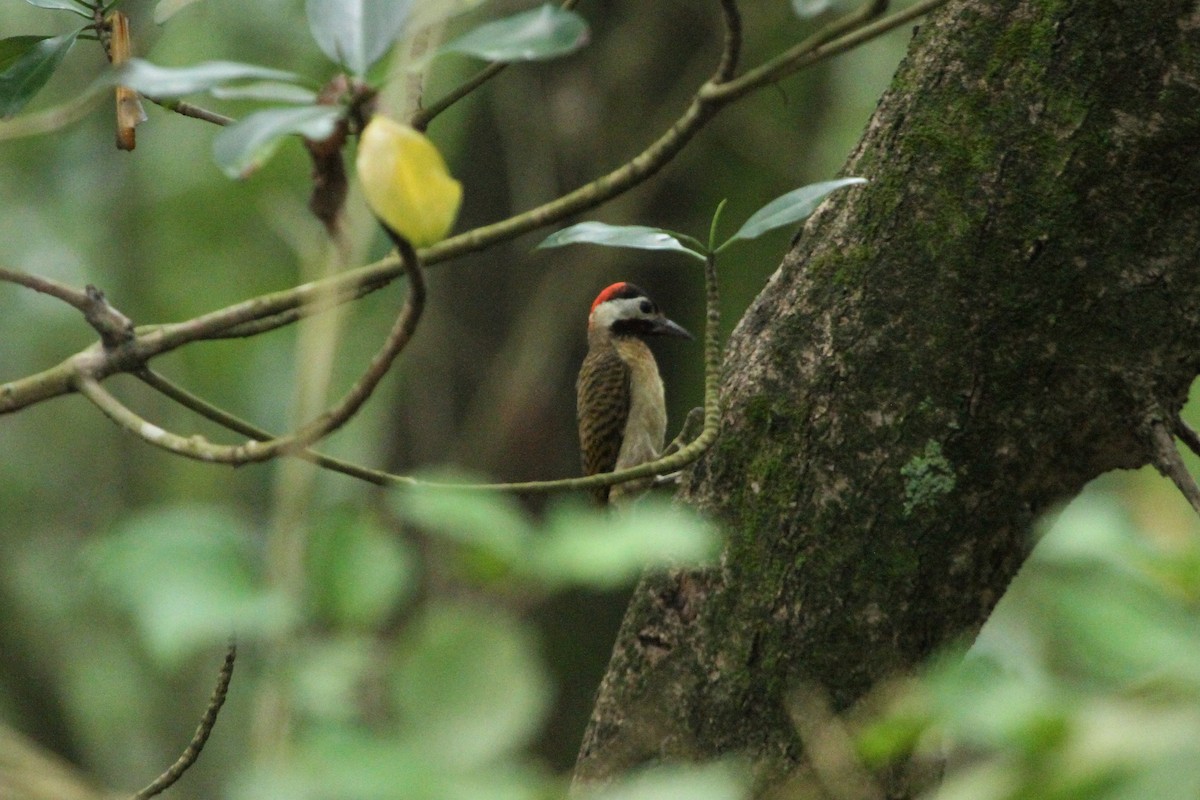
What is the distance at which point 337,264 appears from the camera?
4.75 ft

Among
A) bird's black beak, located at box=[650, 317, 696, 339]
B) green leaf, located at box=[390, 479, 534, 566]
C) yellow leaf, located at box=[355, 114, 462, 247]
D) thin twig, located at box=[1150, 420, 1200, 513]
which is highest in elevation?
bird's black beak, located at box=[650, 317, 696, 339]

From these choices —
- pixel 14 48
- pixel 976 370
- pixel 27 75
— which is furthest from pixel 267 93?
pixel 976 370

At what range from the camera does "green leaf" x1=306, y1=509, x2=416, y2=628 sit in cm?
90

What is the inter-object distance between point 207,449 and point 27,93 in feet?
2.90

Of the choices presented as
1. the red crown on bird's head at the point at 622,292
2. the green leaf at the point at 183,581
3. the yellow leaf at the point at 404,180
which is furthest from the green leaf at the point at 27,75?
the red crown on bird's head at the point at 622,292

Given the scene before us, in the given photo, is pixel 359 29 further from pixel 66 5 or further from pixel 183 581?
pixel 66 5

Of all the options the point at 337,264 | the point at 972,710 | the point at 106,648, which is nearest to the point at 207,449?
the point at 337,264

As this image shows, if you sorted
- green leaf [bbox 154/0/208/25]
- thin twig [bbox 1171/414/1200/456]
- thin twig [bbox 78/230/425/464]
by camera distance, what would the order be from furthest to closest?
thin twig [bbox 1171/414/1200/456] < green leaf [bbox 154/0/208/25] < thin twig [bbox 78/230/425/464]

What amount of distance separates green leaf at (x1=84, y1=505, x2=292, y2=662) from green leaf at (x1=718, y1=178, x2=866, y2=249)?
112 centimetres

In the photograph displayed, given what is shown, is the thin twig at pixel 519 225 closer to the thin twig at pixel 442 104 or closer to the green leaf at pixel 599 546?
the thin twig at pixel 442 104

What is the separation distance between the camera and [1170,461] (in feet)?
7.98

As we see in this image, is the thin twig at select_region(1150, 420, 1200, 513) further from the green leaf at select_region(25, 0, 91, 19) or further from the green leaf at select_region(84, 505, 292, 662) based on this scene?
the green leaf at select_region(25, 0, 91, 19)

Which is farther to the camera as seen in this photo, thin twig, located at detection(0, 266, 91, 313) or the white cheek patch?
the white cheek patch

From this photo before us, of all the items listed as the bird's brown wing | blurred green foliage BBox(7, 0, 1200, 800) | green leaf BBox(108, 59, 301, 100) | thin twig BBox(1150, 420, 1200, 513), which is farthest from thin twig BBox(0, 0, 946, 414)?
the bird's brown wing
